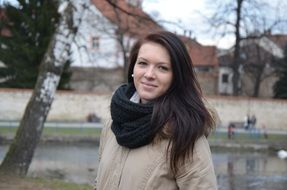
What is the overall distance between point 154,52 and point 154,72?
10cm

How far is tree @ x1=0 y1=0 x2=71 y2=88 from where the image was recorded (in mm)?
36281

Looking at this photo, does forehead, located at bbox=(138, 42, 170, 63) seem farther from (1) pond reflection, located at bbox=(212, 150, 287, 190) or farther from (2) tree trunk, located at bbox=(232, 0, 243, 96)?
(2) tree trunk, located at bbox=(232, 0, 243, 96)

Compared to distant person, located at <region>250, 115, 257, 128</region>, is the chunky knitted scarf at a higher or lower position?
higher

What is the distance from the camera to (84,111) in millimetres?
36750

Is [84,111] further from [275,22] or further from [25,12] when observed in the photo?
[275,22]

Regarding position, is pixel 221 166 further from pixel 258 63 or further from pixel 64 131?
pixel 258 63

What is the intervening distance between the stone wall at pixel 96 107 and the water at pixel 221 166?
892 cm

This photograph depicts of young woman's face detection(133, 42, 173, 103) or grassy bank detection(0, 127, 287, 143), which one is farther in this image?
grassy bank detection(0, 127, 287, 143)

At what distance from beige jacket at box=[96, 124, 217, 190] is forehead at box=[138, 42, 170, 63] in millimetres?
408

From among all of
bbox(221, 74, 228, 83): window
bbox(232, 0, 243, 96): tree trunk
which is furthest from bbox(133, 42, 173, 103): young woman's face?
bbox(221, 74, 228, 83): window

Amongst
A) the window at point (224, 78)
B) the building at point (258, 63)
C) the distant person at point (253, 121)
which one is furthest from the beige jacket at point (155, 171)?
the window at point (224, 78)

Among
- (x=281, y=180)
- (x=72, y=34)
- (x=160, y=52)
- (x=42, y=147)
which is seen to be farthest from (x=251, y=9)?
(x=160, y=52)

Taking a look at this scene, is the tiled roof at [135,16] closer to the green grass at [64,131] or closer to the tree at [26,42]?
the green grass at [64,131]

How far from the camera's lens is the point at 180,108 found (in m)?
2.67
